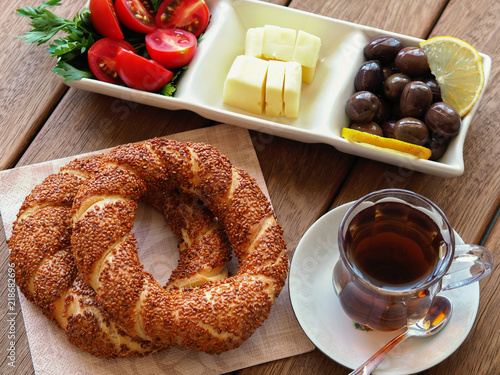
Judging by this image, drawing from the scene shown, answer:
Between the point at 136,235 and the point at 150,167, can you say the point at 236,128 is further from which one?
the point at 136,235

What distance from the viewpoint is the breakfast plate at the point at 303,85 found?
1.55 metres

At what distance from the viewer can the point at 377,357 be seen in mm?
1320

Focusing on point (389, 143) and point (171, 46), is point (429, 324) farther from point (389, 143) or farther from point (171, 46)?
point (171, 46)

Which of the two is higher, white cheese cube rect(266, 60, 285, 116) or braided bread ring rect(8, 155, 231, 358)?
white cheese cube rect(266, 60, 285, 116)

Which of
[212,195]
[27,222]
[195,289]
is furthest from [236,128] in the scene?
[27,222]

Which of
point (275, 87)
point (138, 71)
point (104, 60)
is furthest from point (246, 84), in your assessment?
point (104, 60)

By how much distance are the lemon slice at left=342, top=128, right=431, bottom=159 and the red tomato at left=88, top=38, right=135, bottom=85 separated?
0.73m

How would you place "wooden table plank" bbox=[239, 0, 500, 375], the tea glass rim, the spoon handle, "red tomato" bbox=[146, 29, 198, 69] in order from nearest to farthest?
the tea glass rim
the spoon handle
"wooden table plank" bbox=[239, 0, 500, 375]
"red tomato" bbox=[146, 29, 198, 69]

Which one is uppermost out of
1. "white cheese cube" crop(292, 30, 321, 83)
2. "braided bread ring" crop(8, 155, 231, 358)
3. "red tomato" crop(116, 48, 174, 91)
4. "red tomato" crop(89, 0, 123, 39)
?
"white cheese cube" crop(292, 30, 321, 83)

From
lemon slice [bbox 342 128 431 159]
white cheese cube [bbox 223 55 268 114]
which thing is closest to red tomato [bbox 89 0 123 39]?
white cheese cube [bbox 223 55 268 114]

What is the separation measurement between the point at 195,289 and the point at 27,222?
487 mm

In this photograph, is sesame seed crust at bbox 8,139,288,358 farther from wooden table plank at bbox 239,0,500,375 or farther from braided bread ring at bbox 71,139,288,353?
wooden table plank at bbox 239,0,500,375

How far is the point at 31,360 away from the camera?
1.43 m

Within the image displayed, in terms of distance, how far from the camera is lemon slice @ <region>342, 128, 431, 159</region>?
150cm
